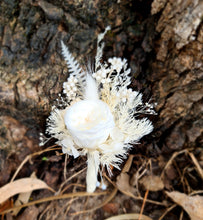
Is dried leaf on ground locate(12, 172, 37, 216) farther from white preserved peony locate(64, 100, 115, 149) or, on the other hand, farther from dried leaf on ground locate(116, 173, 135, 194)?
white preserved peony locate(64, 100, 115, 149)

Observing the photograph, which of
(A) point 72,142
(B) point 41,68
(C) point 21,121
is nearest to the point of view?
(A) point 72,142

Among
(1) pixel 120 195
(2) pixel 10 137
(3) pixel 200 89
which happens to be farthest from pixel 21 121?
(3) pixel 200 89

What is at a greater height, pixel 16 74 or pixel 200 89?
pixel 16 74

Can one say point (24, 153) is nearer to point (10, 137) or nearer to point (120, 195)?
point (10, 137)

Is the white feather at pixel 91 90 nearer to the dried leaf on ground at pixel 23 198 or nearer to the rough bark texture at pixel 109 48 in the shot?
the rough bark texture at pixel 109 48

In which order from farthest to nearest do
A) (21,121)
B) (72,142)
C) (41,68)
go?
(21,121) < (41,68) < (72,142)

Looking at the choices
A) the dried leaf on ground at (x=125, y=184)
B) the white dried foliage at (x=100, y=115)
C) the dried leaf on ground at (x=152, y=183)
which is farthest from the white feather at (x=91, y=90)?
the dried leaf on ground at (x=152, y=183)
